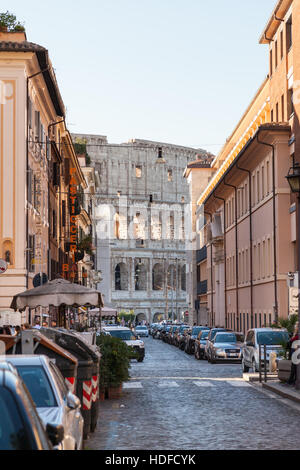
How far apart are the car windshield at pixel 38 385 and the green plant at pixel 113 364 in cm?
1346

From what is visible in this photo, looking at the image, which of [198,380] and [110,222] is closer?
[198,380]

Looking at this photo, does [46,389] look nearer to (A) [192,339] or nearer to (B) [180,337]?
(A) [192,339]

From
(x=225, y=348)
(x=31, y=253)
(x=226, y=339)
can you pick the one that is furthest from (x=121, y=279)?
(x=31, y=253)

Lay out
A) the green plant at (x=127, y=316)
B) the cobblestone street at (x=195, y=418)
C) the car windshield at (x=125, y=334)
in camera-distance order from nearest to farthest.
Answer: the cobblestone street at (x=195, y=418), the car windshield at (x=125, y=334), the green plant at (x=127, y=316)

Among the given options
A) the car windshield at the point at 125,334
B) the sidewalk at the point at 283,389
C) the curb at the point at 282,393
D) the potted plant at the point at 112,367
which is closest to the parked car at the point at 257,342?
the sidewalk at the point at 283,389

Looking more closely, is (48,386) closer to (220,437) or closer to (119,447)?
(119,447)

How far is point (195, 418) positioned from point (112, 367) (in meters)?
5.35

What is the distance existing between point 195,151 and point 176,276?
20.3 metres

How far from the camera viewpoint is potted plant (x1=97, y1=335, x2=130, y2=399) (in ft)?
76.8

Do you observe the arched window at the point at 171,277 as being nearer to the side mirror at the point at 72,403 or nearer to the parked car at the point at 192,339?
the parked car at the point at 192,339

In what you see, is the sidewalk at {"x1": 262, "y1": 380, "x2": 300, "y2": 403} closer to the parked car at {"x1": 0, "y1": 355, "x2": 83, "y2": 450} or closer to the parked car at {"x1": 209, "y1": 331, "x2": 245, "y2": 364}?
the parked car at {"x1": 0, "y1": 355, "x2": 83, "y2": 450}

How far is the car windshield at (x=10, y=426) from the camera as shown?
6078 millimetres

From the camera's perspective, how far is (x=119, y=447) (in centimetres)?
1421

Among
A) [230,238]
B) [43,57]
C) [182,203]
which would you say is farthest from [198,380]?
[182,203]
